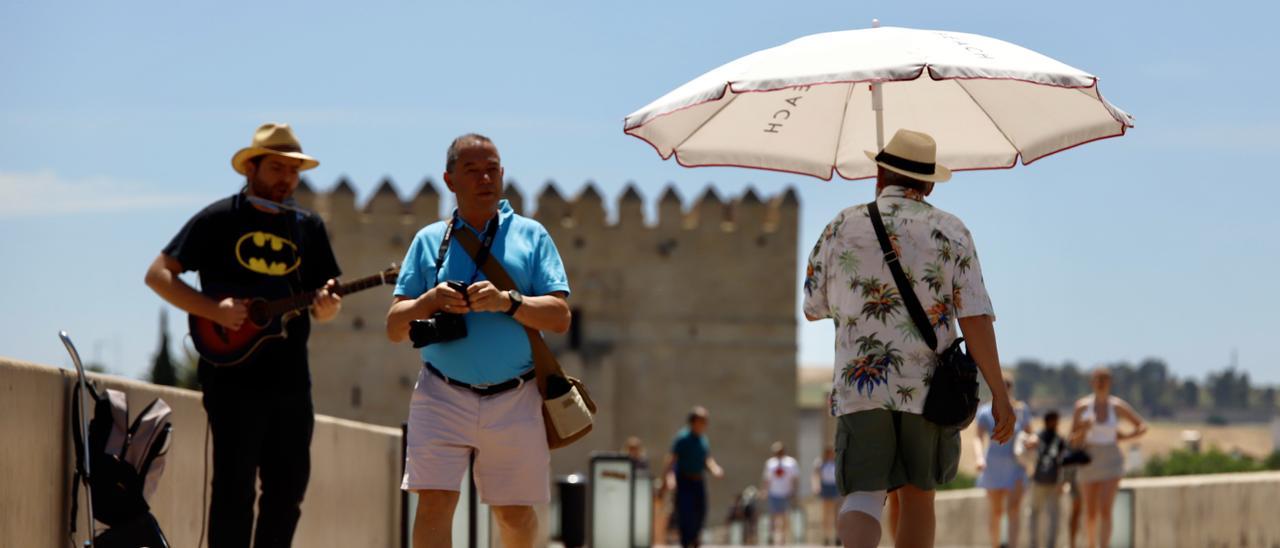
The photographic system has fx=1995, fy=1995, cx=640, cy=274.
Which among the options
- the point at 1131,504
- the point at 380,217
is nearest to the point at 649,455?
the point at 380,217

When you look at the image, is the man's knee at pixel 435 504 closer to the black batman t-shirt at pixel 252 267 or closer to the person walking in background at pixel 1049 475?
the black batman t-shirt at pixel 252 267

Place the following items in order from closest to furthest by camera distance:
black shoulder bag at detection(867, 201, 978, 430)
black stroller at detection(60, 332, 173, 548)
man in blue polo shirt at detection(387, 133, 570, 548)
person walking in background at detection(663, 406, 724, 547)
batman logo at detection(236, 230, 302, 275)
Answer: black stroller at detection(60, 332, 173, 548), black shoulder bag at detection(867, 201, 978, 430), man in blue polo shirt at detection(387, 133, 570, 548), batman logo at detection(236, 230, 302, 275), person walking in background at detection(663, 406, 724, 547)

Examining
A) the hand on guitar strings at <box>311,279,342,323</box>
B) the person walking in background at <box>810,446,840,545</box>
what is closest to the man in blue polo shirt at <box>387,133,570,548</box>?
the hand on guitar strings at <box>311,279,342,323</box>

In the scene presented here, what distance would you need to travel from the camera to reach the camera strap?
5.55 m

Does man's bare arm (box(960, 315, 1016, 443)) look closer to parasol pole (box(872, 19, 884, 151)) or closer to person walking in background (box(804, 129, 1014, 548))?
person walking in background (box(804, 129, 1014, 548))

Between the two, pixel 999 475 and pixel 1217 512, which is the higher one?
pixel 999 475

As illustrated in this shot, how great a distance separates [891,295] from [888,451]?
423mm

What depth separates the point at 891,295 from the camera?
5422mm

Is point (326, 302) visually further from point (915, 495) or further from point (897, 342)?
point (915, 495)

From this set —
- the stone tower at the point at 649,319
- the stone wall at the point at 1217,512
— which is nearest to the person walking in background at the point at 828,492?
the stone wall at the point at 1217,512

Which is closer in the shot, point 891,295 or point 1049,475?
point 891,295

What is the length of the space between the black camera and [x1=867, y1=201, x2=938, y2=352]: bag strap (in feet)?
3.75

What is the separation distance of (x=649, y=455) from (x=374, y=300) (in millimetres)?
7808

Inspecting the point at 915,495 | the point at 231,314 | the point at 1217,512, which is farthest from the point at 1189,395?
the point at 231,314
